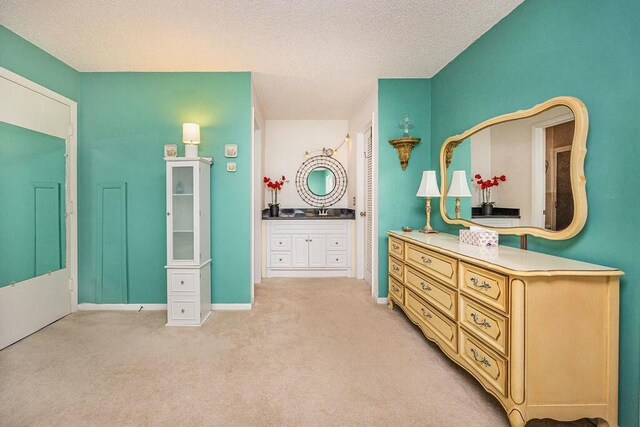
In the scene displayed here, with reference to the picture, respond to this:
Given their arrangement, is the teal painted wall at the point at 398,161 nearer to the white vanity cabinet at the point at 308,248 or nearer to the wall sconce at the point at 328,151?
the white vanity cabinet at the point at 308,248

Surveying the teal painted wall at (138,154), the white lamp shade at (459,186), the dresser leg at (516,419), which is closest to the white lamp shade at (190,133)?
the teal painted wall at (138,154)

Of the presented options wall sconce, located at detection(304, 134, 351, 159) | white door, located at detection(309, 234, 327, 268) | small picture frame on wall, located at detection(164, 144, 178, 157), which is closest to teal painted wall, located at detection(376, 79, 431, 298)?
white door, located at detection(309, 234, 327, 268)

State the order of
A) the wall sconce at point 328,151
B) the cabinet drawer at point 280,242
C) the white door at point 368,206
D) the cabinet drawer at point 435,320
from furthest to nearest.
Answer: the wall sconce at point 328,151, the cabinet drawer at point 280,242, the white door at point 368,206, the cabinet drawer at point 435,320

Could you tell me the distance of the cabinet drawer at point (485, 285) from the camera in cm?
158

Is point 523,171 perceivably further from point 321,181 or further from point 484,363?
point 321,181

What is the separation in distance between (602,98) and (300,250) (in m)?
3.68

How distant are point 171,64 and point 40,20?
0.97 meters

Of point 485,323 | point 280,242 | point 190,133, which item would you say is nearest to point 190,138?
point 190,133

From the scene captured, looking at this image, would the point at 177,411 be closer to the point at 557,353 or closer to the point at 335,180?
the point at 557,353

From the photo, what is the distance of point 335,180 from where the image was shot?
5191 mm

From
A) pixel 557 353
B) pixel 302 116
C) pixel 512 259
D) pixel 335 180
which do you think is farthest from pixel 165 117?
pixel 557 353

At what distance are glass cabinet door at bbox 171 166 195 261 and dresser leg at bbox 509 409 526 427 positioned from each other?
2618 millimetres

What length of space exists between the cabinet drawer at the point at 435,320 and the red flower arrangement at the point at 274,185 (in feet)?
8.85

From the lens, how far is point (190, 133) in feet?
9.96
